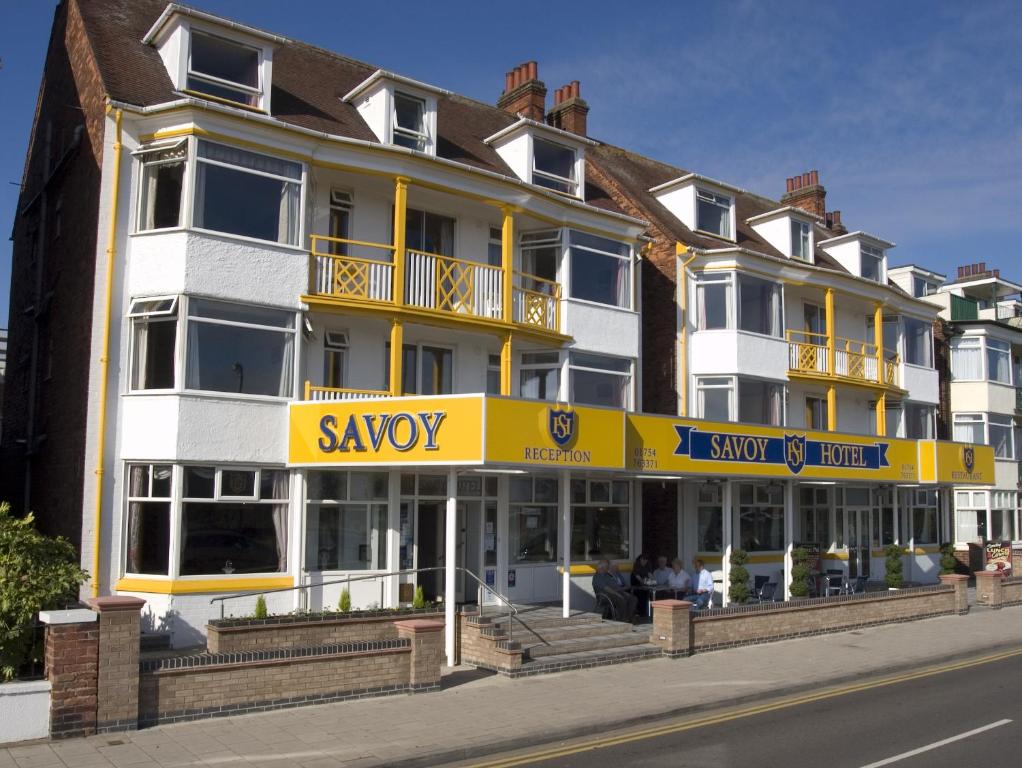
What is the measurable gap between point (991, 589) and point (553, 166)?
51.6ft

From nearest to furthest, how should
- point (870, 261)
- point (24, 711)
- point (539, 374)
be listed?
point (24, 711) < point (539, 374) < point (870, 261)

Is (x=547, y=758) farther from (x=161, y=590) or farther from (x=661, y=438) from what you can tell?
(x=661, y=438)

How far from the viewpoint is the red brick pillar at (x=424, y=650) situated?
533 inches

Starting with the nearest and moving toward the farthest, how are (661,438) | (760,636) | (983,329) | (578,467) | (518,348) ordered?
(578,467)
(760,636)
(661,438)
(518,348)
(983,329)

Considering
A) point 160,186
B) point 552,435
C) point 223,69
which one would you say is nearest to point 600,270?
point 552,435

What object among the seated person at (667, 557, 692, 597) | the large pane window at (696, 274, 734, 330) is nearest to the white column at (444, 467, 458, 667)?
the seated person at (667, 557, 692, 597)

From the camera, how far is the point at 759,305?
85.8 ft

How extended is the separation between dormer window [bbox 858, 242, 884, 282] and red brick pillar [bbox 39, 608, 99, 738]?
27.0 m

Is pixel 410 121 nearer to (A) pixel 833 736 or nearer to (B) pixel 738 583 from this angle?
(B) pixel 738 583

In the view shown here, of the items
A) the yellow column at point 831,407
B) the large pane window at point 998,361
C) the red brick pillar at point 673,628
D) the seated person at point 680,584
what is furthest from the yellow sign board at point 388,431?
the large pane window at point 998,361

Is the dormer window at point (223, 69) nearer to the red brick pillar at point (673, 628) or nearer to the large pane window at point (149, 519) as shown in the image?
the large pane window at point (149, 519)

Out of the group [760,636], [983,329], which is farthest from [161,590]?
[983,329]

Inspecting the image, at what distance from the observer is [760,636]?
61.6 ft

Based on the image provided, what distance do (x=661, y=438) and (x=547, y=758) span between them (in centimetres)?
1004
